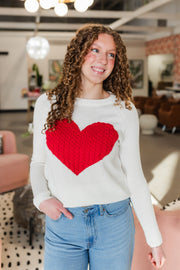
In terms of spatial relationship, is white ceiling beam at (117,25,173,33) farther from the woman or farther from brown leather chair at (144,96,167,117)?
the woman

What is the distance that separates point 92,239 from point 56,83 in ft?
27.1

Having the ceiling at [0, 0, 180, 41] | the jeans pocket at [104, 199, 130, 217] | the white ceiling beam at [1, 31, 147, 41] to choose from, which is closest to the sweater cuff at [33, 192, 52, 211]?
the jeans pocket at [104, 199, 130, 217]

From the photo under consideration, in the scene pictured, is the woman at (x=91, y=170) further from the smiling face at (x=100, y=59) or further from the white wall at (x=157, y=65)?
the white wall at (x=157, y=65)

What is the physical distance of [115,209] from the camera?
1205 millimetres

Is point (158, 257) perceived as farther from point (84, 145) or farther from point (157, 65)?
point (157, 65)

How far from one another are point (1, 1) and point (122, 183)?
10.5 metres

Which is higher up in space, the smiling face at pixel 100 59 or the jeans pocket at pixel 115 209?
the smiling face at pixel 100 59

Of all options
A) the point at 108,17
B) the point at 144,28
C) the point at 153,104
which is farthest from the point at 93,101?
the point at 144,28

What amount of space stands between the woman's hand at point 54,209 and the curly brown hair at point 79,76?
0.90 feet

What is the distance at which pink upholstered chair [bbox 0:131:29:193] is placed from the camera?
4.30 m

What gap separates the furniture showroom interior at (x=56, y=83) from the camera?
112 inches

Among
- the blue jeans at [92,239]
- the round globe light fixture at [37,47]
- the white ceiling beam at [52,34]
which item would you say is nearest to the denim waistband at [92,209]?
the blue jeans at [92,239]

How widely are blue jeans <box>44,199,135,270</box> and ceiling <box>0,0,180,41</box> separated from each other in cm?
736

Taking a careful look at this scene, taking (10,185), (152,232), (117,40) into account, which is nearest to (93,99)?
(117,40)
